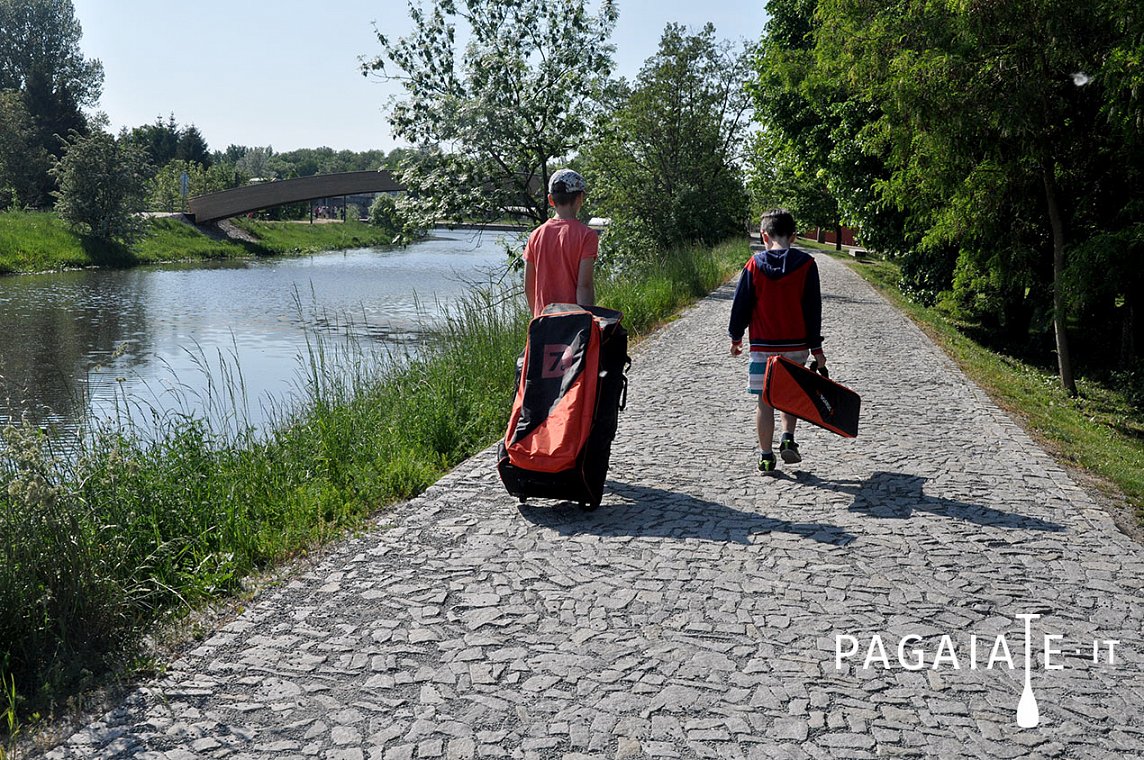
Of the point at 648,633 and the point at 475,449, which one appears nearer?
the point at 648,633

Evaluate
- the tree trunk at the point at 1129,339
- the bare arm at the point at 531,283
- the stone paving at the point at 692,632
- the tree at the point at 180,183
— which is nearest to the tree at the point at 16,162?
the tree at the point at 180,183

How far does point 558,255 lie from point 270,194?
51.0 meters

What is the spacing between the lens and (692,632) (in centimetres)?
391

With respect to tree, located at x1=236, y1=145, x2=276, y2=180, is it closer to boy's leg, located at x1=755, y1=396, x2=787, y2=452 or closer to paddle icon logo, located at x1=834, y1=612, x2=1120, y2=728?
boy's leg, located at x1=755, y1=396, x2=787, y2=452

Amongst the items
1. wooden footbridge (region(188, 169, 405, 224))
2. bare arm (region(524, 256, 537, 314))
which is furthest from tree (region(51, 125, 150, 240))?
bare arm (region(524, 256, 537, 314))

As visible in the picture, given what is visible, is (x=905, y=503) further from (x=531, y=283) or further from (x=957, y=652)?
(x=531, y=283)

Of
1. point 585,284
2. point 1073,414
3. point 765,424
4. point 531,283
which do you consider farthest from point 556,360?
point 1073,414

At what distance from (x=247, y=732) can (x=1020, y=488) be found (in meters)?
4.91

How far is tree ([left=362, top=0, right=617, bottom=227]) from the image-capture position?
756 inches

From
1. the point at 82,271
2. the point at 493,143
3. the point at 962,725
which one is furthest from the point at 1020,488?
the point at 82,271

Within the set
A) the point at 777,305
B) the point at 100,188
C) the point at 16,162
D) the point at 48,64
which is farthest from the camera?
the point at 48,64

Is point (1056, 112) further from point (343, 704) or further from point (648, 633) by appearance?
point (343, 704)

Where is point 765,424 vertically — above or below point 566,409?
below

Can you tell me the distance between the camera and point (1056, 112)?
11.8 metres
